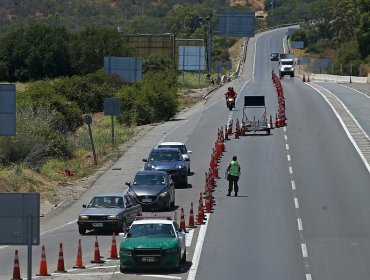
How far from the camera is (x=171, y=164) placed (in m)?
42.5

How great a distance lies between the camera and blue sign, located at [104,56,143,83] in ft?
305

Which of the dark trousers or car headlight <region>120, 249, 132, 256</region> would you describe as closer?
car headlight <region>120, 249, 132, 256</region>

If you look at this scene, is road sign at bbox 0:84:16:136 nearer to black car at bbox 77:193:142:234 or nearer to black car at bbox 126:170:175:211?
black car at bbox 77:193:142:234

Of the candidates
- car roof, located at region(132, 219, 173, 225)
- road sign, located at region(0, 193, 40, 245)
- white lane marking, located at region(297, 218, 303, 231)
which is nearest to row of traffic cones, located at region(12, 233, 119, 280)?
car roof, located at region(132, 219, 173, 225)

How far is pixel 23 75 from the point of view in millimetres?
116062

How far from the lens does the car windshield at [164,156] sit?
43366mm

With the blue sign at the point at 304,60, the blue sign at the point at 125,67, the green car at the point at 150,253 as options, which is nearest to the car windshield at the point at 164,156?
the green car at the point at 150,253

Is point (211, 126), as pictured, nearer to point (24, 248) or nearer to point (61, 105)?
point (61, 105)

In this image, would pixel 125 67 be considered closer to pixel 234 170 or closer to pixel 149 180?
pixel 234 170

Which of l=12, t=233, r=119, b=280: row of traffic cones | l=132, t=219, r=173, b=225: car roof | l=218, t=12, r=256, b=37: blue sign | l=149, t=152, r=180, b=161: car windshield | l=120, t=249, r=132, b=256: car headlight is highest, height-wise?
l=218, t=12, r=256, b=37: blue sign

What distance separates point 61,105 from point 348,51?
90.4 metres

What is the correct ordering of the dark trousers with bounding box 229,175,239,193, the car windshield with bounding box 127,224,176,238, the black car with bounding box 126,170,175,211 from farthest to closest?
the dark trousers with bounding box 229,175,239,193, the black car with bounding box 126,170,175,211, the car windshield with bounding box 127,224,176,238

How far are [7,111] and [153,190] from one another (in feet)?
31.4

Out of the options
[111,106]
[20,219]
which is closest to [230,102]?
[111,106]
